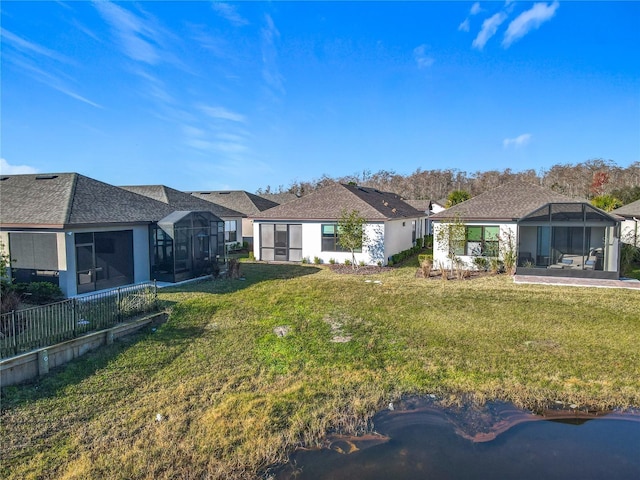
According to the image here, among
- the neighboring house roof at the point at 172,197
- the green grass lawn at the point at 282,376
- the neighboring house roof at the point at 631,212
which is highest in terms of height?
the neighboring house roof at the point at 172,197

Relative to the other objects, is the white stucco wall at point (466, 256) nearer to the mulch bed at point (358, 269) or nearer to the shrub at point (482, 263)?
the shrub at point (482, 263)

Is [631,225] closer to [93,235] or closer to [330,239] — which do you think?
[330,239]

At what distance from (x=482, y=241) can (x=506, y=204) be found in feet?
8.46

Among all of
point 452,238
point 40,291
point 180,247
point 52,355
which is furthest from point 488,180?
point 52,355

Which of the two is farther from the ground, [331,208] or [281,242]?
[331,208]

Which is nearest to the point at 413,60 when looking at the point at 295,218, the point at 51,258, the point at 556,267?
the point at 295,218

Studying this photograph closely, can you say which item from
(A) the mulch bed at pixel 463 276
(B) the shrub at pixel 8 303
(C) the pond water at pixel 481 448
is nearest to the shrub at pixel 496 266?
(A) the mulch bed at pixel 463 276

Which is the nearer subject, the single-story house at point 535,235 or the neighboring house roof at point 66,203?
the neighboring house roof at point 66,203

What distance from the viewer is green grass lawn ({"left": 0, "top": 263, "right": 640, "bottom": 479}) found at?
5.51 meters

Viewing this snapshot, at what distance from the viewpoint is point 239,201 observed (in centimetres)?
3409

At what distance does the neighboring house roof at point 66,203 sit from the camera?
44.8ft

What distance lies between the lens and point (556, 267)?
17406mm

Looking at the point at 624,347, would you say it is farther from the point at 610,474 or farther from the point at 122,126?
the point at 122,126

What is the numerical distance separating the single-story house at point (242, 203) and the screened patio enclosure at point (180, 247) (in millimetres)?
11072
